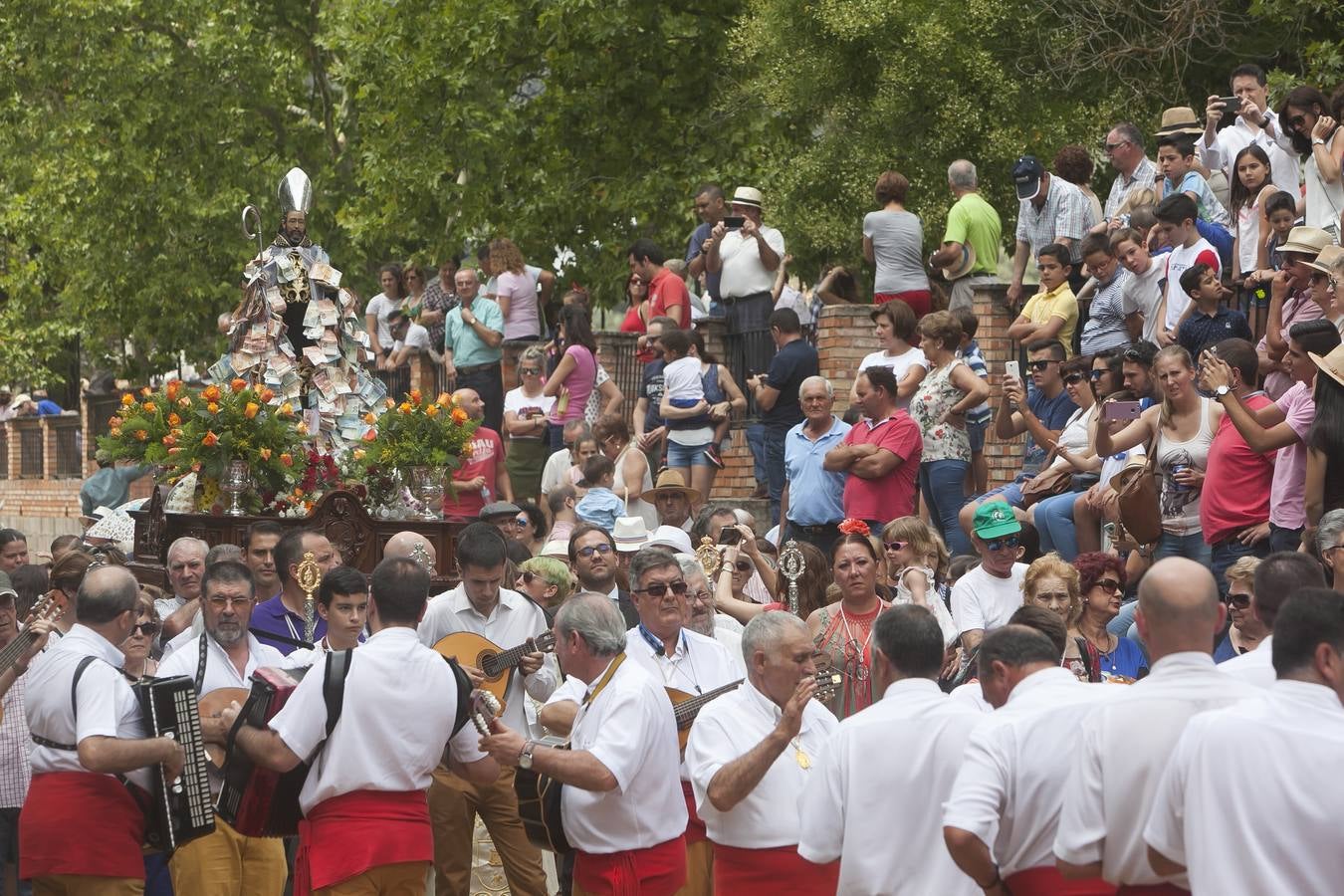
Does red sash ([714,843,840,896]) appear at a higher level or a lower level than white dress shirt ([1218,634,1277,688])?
lower

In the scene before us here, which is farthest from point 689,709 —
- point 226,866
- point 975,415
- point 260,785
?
point 975,415

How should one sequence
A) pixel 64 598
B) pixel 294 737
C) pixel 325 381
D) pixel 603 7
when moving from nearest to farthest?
1. pixel 294 737
2. pixel 64 598
3. pixel 325 381
4. pixel 603 7

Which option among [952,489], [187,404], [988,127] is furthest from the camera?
[988,127]

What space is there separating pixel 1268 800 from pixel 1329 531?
360 cm

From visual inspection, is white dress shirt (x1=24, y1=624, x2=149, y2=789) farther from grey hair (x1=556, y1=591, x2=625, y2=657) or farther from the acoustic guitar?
grey hair (x1=556, y1=591, x2=625, y2=657)

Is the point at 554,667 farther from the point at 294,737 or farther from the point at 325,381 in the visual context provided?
the point at 325,381

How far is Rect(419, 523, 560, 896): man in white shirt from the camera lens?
9445mm

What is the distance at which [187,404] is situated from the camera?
14453 millimetres

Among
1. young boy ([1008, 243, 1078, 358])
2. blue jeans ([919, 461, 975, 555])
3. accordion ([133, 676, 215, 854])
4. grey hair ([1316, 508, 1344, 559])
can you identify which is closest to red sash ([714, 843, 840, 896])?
accordion ([133, 676, 215, 854])

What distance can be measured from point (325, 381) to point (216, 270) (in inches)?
568

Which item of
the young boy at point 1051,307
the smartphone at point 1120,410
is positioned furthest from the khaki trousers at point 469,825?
the young boy at point 1051,307

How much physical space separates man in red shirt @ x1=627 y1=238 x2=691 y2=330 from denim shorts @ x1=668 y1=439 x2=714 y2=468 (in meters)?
1.58

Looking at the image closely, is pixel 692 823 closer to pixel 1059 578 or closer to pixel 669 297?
pixel 1059 578

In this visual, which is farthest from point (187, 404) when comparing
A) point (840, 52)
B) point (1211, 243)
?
point (840, 52)
